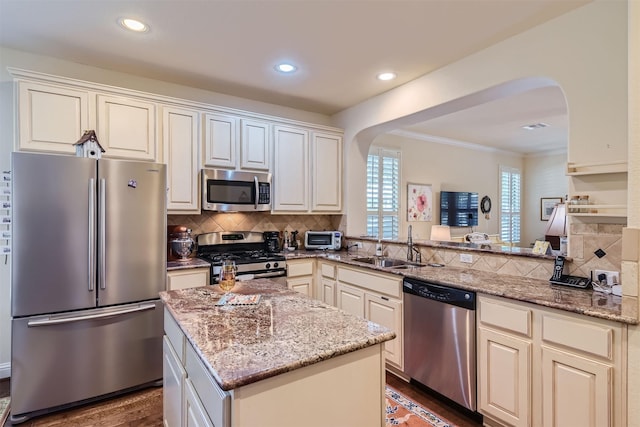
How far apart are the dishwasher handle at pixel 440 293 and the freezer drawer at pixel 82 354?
203 centimetres

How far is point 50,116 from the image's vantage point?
8.51 ft

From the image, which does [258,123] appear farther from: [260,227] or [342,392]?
[342,392]

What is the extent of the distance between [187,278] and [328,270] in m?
1.43

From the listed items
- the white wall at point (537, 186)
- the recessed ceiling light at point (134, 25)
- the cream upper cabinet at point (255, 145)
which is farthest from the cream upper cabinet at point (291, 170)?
the white wall at point (537, 186)

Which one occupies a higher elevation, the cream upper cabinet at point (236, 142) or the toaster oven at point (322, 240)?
the cream upper cabinet at point (236, 142)

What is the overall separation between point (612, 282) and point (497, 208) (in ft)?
18.3

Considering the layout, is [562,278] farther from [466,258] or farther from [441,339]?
[441,339]

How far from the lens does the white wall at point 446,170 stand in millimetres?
5676

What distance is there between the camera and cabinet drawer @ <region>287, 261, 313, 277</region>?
11.7 ft

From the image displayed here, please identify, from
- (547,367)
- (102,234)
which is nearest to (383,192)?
(547,367)

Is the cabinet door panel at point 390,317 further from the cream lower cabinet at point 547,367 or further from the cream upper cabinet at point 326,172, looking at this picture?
the cream upper cabinet at point 326,172

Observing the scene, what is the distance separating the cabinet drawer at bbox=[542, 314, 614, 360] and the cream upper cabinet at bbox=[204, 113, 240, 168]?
9.82ft

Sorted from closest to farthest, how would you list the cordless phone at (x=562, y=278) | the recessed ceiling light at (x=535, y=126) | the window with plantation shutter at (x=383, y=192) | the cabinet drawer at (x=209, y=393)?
the cabinet drawer at (x=209, y=393) < the cordless phone at (x=562, y=278) < the recessed ceiling light at (x=535, y=126) < the window with plantation shutter at (x=383, y=192)

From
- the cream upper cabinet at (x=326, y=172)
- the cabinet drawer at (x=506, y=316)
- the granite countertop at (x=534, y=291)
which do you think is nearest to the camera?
the granite countertop at (x=534, y=291)
